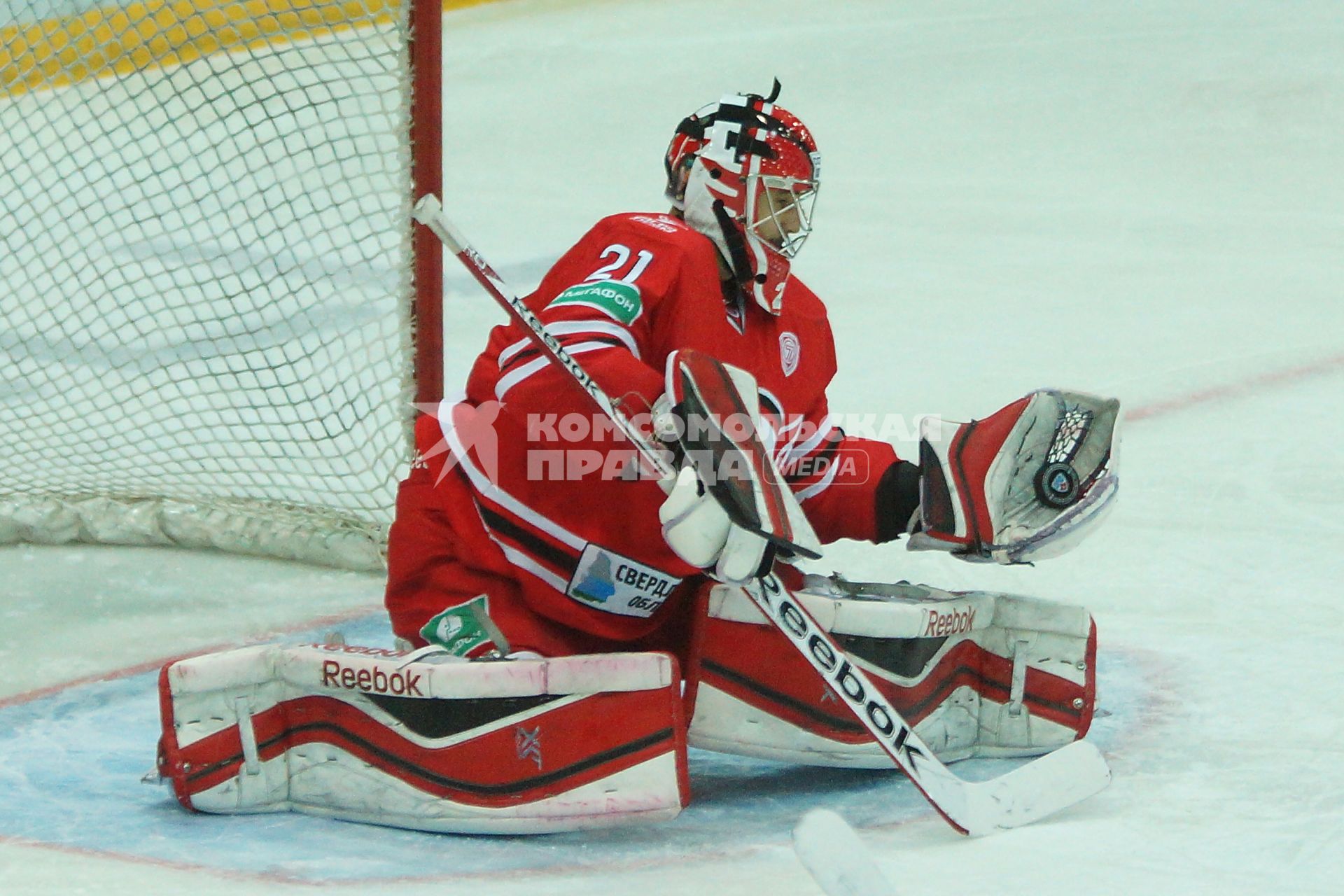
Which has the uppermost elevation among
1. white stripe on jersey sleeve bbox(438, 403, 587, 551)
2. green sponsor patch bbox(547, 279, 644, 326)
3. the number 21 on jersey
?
the number 21 on jersey

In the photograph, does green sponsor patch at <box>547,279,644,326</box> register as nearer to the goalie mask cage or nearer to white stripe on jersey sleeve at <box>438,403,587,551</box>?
white stripe on jersey sleeve at <box>438,403,587,551</box>

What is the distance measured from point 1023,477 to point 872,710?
0.43m

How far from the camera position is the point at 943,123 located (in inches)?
264

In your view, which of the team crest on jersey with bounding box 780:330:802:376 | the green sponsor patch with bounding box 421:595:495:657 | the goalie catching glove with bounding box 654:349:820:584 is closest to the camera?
the goalie catching glove with bounding box 654:349:820:584

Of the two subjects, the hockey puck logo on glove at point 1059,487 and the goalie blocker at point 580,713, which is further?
the hockey puck logo on glove at point 1059,487

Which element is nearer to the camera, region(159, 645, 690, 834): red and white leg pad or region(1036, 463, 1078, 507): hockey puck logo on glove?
region(159, 645, 690, 834): red and white leg pad

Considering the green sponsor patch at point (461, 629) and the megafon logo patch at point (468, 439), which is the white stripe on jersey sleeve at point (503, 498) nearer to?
the megafon logo patch at point (468, 439)

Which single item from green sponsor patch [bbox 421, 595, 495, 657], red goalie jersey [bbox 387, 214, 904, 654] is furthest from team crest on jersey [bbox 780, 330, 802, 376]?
green sponsor patch [bbox 421, 595, 495, 657]

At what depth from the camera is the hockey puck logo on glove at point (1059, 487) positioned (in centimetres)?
222

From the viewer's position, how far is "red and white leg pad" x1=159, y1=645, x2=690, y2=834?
1953 mm

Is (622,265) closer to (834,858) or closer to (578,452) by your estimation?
(578,452)

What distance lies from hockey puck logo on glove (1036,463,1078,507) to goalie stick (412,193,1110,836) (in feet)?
1.18

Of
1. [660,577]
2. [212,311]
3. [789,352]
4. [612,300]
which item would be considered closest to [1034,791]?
[660,577]

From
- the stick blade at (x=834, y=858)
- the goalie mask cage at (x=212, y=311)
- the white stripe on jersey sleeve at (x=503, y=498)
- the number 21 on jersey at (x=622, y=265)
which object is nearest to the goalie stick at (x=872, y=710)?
the number 21 on jersey at (x=622, y=265)
